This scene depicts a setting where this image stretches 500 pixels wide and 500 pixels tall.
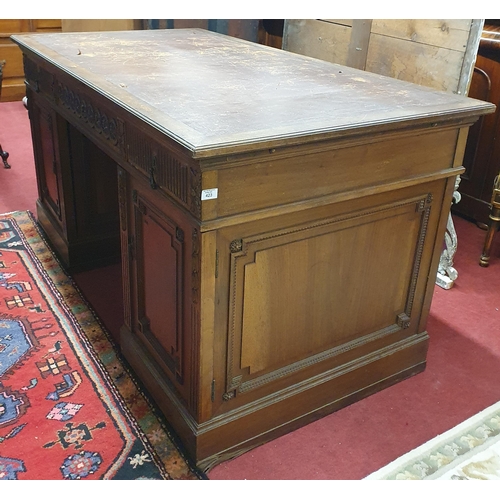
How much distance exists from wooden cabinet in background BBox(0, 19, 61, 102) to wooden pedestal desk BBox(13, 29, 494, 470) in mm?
3958

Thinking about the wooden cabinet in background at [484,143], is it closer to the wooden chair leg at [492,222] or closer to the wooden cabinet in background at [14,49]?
the wooden chair leg at [492,222]

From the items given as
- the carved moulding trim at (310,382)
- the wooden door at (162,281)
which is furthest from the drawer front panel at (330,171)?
Answer: the carved moulding trim at (310,382)

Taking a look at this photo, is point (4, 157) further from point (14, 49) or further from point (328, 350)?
point (328, 350)

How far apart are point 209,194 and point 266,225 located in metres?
0.24

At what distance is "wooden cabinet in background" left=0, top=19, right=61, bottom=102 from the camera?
5.70 metres

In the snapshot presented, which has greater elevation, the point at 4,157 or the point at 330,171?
the point at 330,171

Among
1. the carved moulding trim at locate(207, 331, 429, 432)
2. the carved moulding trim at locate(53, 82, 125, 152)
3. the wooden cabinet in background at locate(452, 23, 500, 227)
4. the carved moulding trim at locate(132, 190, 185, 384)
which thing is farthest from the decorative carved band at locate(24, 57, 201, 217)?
the wooden cabinet in background at locate(452, 23, 500, 227)

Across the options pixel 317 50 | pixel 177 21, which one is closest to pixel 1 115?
pixel 177 21

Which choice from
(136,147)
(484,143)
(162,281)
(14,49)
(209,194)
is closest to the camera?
(209,194)

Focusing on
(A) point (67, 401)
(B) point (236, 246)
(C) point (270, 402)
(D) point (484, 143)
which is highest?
(B) point (236, 246)

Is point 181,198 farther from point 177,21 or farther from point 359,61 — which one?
point 177,21

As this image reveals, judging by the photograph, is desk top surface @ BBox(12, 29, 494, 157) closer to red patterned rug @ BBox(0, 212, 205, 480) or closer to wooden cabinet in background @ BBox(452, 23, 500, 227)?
red patterned rug @ BBox(0, 212, 205, 480)

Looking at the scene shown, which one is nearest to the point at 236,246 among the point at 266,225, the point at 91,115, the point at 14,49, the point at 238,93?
the point at 266,225

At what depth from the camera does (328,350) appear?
1973 millimetres
